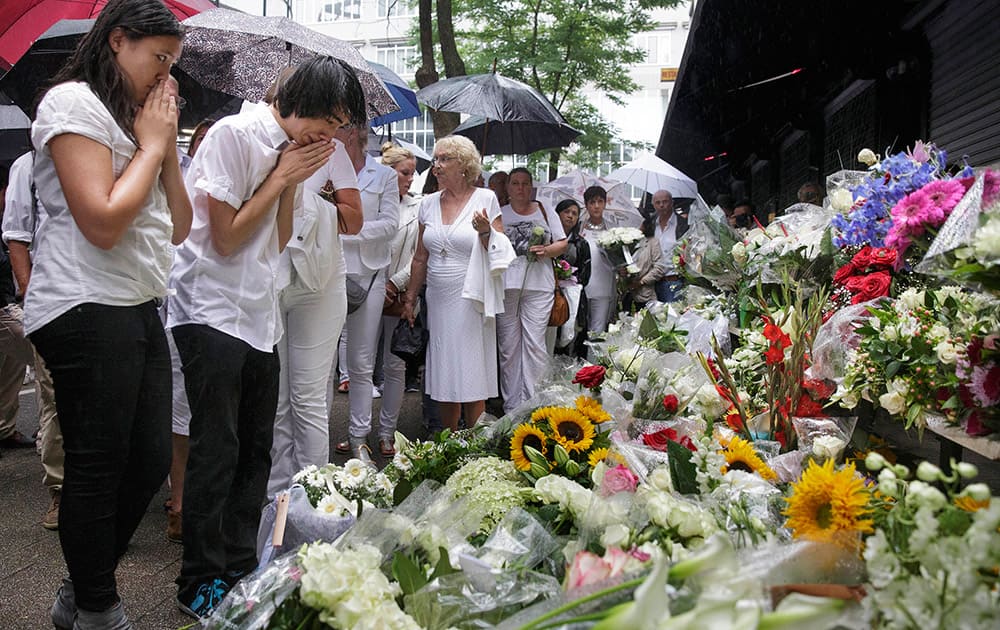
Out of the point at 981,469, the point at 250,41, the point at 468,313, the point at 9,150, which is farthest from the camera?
the point at 9,150

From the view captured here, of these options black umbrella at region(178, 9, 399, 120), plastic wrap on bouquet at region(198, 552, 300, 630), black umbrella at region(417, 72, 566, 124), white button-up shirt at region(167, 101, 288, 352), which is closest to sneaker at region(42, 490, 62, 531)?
white button-up shirt at region(167, 101, 288, 352)

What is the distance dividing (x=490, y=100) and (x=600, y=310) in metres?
2.17

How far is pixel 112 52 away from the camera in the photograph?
256cm

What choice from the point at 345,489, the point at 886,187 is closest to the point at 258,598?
the point at 345,489

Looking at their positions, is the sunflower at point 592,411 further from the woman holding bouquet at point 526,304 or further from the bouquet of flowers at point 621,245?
the bouquet of flowers at point 621,245

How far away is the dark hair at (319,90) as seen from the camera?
9.66 ft

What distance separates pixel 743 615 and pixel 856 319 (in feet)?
7.54

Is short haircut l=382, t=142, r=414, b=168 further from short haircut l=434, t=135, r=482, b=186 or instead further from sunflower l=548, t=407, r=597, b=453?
sunflower l=548, t=407, r=597, b=453

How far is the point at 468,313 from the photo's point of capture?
18.7ft

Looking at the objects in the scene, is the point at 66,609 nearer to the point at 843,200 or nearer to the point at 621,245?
the point at 843,200

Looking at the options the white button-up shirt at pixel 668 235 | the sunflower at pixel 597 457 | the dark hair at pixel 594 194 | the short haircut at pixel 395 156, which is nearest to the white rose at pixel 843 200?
the sunflower at pixel 597 457

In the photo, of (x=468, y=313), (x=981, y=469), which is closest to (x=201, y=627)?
(x=981, y=469)

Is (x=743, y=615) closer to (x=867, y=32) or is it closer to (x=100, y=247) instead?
(x=100, y=247)

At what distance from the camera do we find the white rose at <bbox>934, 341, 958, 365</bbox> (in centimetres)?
231
